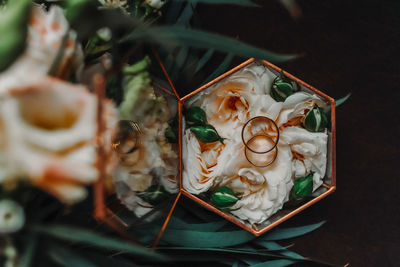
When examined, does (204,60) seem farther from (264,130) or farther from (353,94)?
(353,94)

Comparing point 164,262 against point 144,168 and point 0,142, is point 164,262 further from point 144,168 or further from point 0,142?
point 0,142

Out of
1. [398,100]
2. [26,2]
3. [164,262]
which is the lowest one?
[164,262]

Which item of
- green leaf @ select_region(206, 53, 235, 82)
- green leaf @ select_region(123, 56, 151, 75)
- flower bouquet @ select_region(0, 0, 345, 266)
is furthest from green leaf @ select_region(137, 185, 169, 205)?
green leaf @ select_region(206, 53, 235, 82)

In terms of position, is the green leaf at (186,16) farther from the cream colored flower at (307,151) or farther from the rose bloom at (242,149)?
the cream colored flower at (307,151)

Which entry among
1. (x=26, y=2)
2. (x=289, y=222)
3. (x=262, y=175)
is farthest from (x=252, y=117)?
(x=26, y=2)

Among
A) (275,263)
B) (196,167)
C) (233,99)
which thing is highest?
(233,99)

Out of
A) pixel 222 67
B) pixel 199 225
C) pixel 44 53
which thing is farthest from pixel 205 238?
pixel 44 53

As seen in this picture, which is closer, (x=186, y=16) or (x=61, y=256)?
(x=61, y=256)

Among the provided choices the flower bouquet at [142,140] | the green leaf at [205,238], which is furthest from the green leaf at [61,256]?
the green leaf at [205,238]
